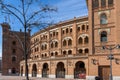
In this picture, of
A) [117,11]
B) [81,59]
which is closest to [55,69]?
[81,59]

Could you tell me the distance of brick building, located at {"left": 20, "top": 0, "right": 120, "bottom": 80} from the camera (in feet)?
165

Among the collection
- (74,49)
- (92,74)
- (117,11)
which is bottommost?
(92,74)

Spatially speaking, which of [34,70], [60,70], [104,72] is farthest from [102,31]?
[34,70]

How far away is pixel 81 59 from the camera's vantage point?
61938 millimetres

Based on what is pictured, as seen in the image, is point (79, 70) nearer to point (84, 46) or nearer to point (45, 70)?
point (84, 46)

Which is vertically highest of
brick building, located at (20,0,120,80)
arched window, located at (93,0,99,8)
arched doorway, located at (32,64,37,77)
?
arched window, located at (93,0,99,8)

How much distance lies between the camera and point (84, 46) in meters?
76.0

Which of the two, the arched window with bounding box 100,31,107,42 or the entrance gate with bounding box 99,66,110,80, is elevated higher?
the arched window with bounding box 100,31,107,42

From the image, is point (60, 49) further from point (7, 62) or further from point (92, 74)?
point (7, 62)

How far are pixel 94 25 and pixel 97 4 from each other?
4008mm

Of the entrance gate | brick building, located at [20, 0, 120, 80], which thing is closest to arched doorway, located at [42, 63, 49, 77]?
brick building, located at [20, 0, 120, 80]

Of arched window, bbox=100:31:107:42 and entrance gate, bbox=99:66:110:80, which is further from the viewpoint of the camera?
arched window, bbox=100:31:107:42

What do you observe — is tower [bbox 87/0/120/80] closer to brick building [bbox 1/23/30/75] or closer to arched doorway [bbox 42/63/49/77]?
arched doorway [bbox 42/63/49/77]

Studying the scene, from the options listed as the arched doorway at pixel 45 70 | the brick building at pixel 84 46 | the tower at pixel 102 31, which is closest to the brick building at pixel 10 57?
the brick building at pixel 84 46
